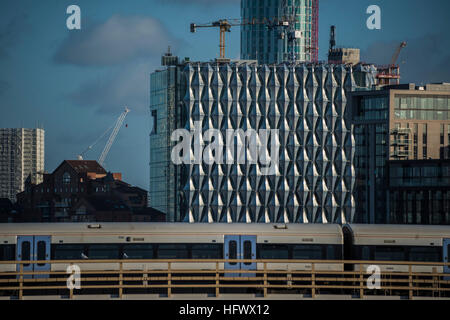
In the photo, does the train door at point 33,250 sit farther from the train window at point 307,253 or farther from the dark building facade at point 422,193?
the dark building facade at point 422,193

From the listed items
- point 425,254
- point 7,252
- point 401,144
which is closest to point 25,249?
point 7,252

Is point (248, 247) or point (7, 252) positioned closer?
point (7, 252)

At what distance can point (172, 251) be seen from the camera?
205ft

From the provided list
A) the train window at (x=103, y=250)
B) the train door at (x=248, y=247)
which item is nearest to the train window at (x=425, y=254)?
the train door at (x=248, y=247)

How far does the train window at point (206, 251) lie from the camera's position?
204 feet

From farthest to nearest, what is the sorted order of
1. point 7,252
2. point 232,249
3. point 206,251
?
1. point 232,249
2. point 206,251
3. point 7,252

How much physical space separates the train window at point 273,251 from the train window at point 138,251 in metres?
6.80

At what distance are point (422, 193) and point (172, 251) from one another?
117 m

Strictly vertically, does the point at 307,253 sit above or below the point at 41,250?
below

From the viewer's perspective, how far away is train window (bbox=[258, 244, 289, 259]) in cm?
6253

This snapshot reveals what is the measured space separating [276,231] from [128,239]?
9267 millimetres

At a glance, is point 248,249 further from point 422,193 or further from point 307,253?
point 422,193

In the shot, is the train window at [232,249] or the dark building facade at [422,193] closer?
the train window at [232,249]
